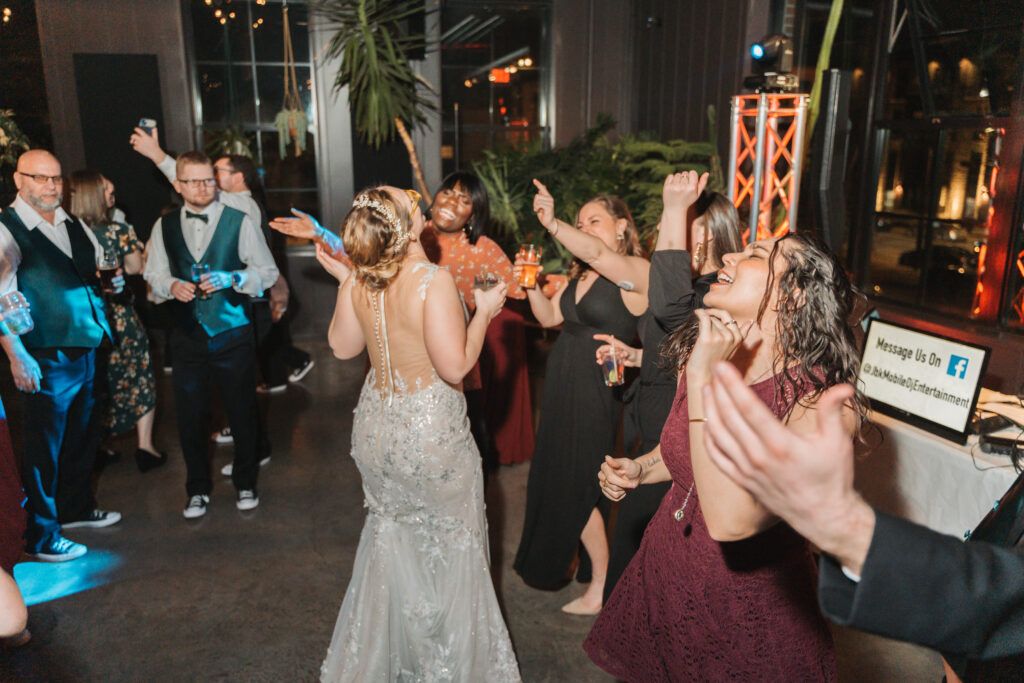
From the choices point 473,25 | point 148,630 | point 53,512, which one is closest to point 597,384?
point 148,630

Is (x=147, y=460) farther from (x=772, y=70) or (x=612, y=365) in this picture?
(x=772, y=70)

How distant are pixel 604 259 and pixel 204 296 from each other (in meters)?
1.90

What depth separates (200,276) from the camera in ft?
10.7

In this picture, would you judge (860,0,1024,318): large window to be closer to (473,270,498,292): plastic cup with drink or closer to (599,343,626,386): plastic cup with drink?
(599,343,626,386): plastic cup with drink

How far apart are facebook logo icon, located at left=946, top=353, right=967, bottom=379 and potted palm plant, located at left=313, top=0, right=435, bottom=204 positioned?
14.5 feet

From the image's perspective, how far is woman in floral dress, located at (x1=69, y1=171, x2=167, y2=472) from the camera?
3.71m

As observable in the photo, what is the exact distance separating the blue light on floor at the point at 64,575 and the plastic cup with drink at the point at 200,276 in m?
1.20

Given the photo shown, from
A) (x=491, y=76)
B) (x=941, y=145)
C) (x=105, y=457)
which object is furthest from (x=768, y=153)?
(x=105, y=457)

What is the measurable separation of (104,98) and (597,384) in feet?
18.1

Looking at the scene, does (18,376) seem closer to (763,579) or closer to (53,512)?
(53,512)

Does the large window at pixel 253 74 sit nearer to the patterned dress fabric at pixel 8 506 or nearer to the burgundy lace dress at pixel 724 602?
the patterned dress fabric at pixel 8 506

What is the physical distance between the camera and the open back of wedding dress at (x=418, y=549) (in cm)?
219

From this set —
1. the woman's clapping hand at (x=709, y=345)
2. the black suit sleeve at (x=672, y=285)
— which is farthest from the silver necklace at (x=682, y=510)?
the black suit sleeve at (x=672, y=285)

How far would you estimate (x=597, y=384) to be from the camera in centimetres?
269
